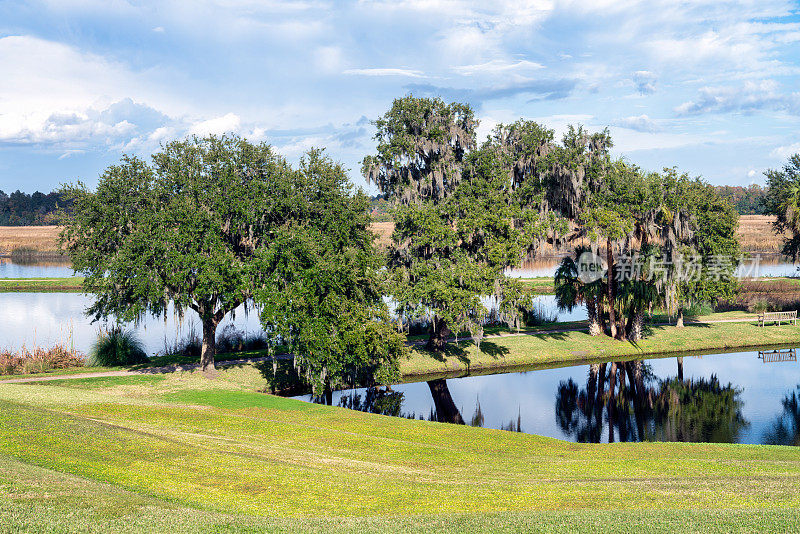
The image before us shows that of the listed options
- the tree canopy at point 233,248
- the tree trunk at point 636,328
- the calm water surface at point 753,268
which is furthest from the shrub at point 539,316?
the calm water surface at point 753,268

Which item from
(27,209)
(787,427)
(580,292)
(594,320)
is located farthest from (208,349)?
(27,209)

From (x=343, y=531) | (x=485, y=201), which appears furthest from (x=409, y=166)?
(x=343, y=531)

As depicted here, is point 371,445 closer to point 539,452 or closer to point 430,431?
point 430,431

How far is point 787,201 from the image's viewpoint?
6109cm

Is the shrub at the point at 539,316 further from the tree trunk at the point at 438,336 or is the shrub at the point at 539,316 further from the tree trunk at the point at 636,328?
the tree trunk at the point at 438,336

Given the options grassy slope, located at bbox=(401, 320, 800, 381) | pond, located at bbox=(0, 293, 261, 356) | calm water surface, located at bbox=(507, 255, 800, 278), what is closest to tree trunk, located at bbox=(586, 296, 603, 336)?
grassy slope, located at bbox=(401, 320, 800, 381)

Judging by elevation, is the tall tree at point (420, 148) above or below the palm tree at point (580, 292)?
above

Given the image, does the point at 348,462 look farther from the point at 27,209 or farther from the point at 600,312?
the point at 27,209

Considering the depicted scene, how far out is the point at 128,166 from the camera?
34.0m

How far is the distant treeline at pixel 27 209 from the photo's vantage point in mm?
176250

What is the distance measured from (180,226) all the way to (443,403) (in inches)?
692

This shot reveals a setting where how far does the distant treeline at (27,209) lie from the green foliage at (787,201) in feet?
559

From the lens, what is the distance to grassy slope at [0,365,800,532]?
12703 mm

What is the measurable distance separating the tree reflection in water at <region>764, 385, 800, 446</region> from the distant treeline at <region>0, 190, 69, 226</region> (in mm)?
A: 180437
